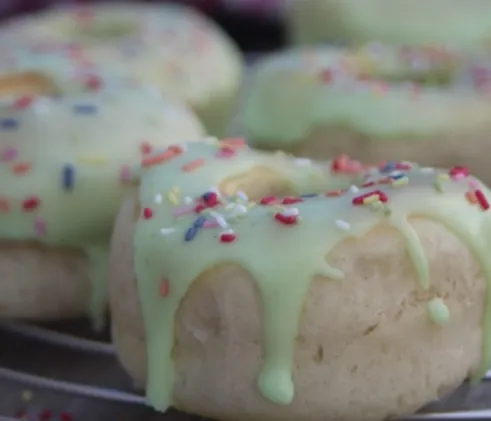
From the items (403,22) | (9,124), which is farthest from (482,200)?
(403,22)

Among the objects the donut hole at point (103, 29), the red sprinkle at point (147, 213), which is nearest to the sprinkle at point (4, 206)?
the red sprinkle at point (147, 213)

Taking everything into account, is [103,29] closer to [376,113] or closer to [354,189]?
[376,113]

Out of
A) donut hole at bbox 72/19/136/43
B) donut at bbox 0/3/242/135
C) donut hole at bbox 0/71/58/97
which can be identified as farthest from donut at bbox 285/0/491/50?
donut hole at bbox 0/71/58/97

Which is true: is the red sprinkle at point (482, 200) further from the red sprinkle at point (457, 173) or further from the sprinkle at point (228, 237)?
the sprinkle at point (228, 237)

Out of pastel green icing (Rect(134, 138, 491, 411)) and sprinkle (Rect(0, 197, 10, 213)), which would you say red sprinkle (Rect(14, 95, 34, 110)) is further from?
pastel green icing (Rect(134, 138, 491, 411))

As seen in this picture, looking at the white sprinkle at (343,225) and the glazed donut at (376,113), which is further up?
the white sprinkle at (343,225)

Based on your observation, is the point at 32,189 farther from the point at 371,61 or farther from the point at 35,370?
the point at 371,61
